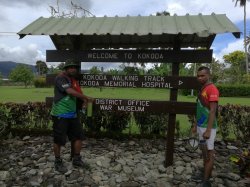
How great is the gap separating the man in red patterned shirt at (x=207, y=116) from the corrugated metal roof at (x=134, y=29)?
1.01 m

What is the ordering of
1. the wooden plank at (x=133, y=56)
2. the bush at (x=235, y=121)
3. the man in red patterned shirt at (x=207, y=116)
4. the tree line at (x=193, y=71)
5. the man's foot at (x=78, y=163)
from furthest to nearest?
the tree line at (x=193, y=71), the bush at (x=235, y=121), the wooden plank at (x=133, y=56), the man's foot at (x=78, y=163), the man in red patterned shirt at (x=207, y=116)

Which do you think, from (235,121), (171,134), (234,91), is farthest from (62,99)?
(234,91)

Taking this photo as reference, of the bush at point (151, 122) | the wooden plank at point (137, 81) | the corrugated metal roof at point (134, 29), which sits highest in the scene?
the corrugated metal roof at point (134, 29)

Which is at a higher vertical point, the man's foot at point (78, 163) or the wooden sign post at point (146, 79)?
the wooden sign post at point (146, 79)

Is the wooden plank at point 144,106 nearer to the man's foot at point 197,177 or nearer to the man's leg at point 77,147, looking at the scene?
the man's leg at point 77,147

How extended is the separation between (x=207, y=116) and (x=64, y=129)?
2422 millimetres

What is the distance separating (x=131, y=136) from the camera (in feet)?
27.6

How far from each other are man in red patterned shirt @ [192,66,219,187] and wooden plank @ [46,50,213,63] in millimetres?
1121

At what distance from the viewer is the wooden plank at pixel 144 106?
22.7ft

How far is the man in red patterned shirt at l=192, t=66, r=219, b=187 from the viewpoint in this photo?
18.1 ft

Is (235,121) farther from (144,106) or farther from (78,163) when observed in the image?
(78,163)

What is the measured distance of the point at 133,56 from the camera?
712cm

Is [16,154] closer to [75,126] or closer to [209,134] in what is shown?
[75,126]

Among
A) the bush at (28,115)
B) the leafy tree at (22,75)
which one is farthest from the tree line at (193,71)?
the bush at (28,115)
